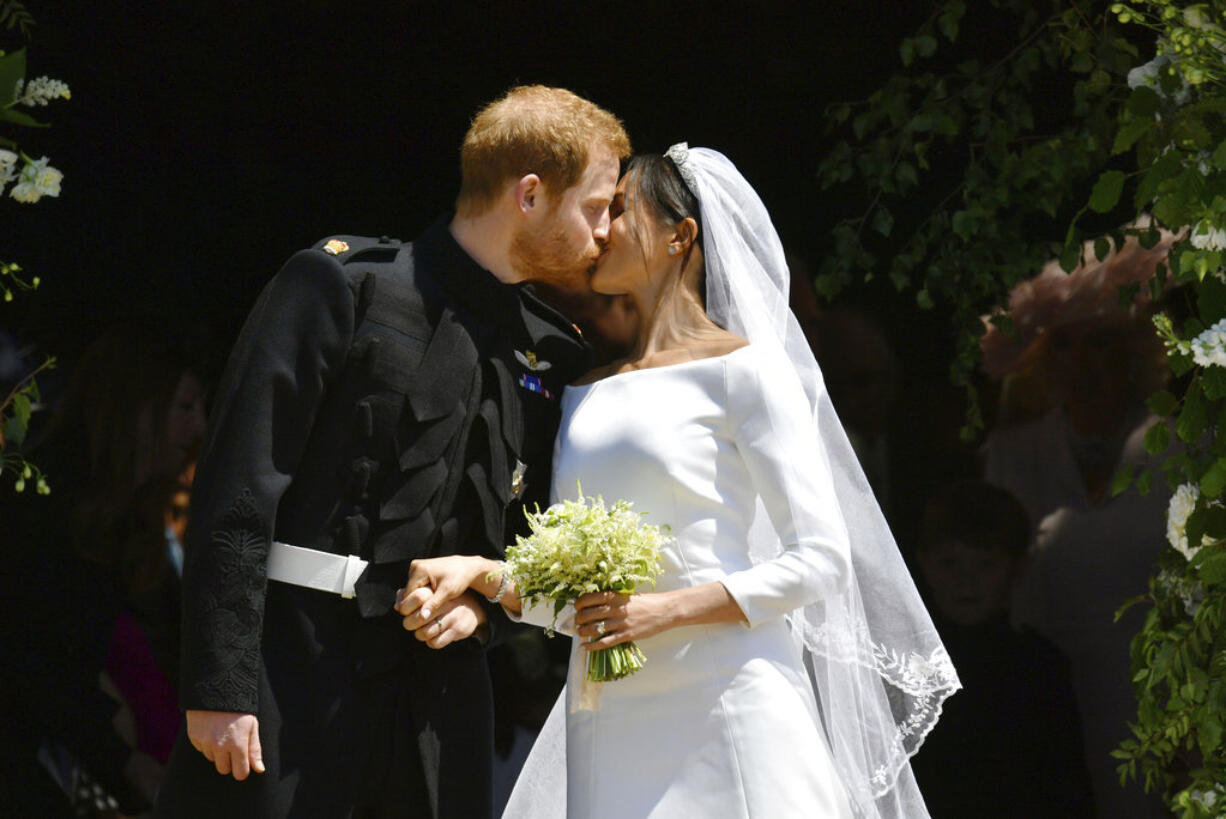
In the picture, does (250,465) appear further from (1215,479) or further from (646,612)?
(1215,479)

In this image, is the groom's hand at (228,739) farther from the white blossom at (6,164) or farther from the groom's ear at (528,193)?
the white blossom at (6,164)

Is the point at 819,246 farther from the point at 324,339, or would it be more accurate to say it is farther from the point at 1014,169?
the point at 324,339

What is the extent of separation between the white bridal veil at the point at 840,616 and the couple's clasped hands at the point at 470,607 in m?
0.40

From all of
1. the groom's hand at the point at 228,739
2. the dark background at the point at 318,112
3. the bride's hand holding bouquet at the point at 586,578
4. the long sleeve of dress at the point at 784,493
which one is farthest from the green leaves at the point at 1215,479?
the groom's hand at the point at 228,739

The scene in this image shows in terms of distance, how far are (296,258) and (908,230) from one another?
2.55 meters

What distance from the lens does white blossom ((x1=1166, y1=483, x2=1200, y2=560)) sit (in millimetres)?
3119

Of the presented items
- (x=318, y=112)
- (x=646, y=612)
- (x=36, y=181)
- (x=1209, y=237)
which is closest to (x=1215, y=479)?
(x=1209, y=237)

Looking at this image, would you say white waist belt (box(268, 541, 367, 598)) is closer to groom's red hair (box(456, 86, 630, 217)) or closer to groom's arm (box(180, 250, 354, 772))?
groom's arm (box(180, 250, 354, 772))

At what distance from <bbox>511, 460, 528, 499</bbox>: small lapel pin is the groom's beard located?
429 mm

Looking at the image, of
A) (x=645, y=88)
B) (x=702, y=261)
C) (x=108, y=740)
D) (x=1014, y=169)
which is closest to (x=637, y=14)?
(x=645, y=88)

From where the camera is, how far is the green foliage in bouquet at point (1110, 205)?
9.74 feet

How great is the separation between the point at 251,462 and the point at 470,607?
1.72ft

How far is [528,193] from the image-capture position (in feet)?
10.0

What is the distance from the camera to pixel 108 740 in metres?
4.18
